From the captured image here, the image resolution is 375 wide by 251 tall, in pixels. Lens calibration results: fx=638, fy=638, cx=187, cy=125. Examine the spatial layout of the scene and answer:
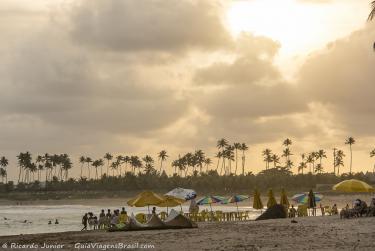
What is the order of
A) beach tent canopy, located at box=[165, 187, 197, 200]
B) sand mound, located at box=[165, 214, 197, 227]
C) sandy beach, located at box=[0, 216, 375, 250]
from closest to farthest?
sandy beach, located at box=[0, 216, 375, 250] < sand mound, located at box=[165, 214, 197, 227] < beach tent canopy, located at box=[165, 187, 197, 200]

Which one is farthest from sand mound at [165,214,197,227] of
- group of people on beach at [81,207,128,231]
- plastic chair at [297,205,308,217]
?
plastic chair at [297,205,308,217]

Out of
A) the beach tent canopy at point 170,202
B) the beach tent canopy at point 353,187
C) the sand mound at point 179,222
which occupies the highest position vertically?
the beach tent canopy at point 353,187

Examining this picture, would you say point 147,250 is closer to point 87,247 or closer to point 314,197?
point 87,247

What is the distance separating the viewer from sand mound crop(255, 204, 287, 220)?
117 ft

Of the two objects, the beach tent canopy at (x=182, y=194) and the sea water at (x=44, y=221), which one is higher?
the beach tent canopy at (x=182, y=194)

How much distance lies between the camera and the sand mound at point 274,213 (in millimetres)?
35787

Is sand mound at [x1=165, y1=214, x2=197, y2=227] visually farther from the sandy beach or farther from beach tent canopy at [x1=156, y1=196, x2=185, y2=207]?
the sandy beach

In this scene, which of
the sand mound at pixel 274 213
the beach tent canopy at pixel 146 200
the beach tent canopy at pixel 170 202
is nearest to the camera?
the beach tent canopy at pixel 146 200

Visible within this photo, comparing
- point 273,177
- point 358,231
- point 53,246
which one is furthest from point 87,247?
point 273,177

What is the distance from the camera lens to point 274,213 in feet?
118

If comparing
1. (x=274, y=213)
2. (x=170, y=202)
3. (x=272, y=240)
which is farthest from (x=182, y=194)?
(x=272, y=240)

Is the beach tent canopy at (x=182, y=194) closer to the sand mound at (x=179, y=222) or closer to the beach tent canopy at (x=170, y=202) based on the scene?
the beach tent canopy at (x=170, y=202)

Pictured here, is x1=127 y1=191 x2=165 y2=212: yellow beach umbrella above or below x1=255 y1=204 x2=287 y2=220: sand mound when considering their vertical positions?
above

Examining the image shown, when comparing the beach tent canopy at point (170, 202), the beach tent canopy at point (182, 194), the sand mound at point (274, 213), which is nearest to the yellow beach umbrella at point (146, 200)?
the beach tent canopy at point (170, 202)
